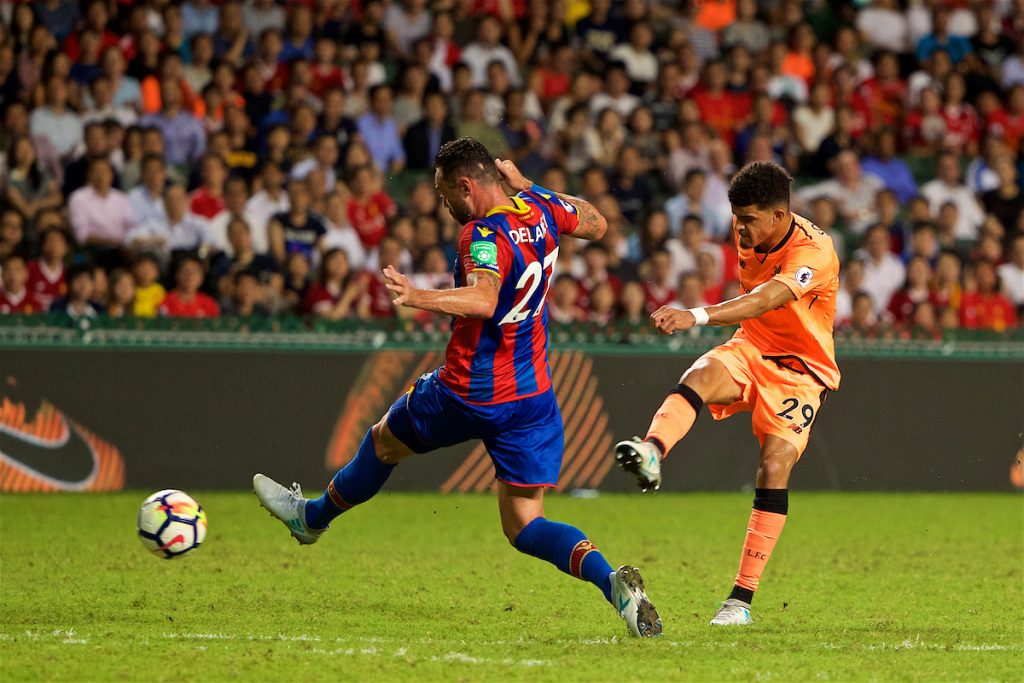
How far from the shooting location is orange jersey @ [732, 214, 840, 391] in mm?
6855

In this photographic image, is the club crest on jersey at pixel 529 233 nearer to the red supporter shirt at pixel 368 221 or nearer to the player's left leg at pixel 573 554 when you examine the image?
the player's left leg at pixel 573 554

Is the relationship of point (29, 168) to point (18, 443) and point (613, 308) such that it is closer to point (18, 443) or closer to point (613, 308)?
point (18, 443)

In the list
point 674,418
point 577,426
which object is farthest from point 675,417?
point 577,426

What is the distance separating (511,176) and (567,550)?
1723mm

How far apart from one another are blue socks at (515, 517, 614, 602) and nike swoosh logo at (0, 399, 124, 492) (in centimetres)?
624

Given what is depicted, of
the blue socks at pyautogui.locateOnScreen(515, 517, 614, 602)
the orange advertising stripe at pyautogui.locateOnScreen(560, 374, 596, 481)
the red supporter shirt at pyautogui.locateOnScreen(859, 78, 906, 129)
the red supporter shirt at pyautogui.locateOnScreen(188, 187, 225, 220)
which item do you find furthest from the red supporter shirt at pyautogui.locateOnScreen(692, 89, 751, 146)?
the blue socks at pyautogui.locateOnScreen(515, 517, 614, 602)

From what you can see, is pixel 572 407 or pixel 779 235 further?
pixel 572 407

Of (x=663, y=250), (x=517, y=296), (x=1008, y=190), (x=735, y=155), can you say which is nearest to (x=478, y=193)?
(x=517, y=296)

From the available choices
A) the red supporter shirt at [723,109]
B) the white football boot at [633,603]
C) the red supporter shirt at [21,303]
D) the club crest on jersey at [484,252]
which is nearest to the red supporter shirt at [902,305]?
the red supporter shirt at [723,109]

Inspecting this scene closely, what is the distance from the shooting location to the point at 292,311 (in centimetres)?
1259

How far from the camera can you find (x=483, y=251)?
597cm

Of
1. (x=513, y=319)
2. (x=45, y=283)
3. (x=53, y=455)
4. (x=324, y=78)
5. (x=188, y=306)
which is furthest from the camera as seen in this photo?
(x=324, y=78)

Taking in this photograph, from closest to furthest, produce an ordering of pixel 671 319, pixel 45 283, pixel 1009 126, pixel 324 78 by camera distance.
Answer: pixel 671 319 → pixel 45 283 → pixel 324 78 → pixel 1009 126

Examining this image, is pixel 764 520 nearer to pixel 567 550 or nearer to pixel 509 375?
pixel 567 550
